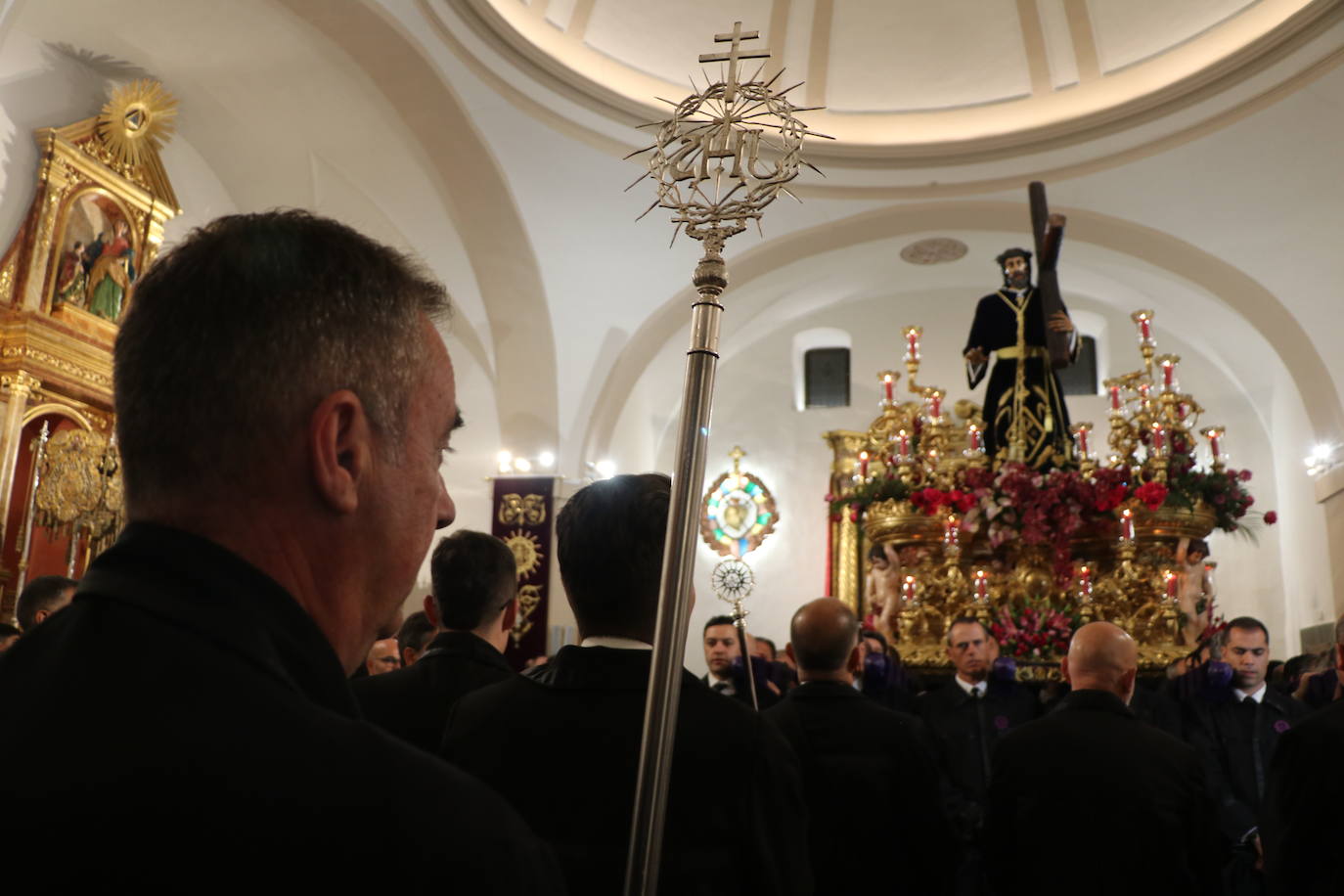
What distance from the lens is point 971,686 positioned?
623 centimetres

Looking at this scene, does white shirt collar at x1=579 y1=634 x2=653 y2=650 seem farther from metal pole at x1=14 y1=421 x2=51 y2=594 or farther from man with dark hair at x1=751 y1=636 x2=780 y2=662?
metal pole at x1=14 y1=421 x2=51 y2=594

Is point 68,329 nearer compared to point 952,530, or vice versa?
point 952,530

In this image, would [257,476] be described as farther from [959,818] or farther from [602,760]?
[959,818]

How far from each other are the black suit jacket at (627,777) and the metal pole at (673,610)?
0.27 m

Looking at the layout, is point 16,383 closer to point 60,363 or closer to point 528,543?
point 60,363

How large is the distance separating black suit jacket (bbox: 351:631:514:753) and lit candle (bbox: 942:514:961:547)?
20.1 ft

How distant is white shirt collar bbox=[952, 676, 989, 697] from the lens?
614 cm

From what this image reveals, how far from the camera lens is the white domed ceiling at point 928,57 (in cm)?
1061

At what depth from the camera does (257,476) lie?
972mm

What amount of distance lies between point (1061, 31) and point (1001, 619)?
6272 mm

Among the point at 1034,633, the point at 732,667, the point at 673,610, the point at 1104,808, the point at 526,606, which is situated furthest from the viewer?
the point at 526,606

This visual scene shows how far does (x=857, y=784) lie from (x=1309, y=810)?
4.55ft

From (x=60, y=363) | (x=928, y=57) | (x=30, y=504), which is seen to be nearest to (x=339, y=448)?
(x=30, y=504)

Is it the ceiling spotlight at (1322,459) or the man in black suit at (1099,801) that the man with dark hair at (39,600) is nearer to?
the man in black suit at (1099,801)
